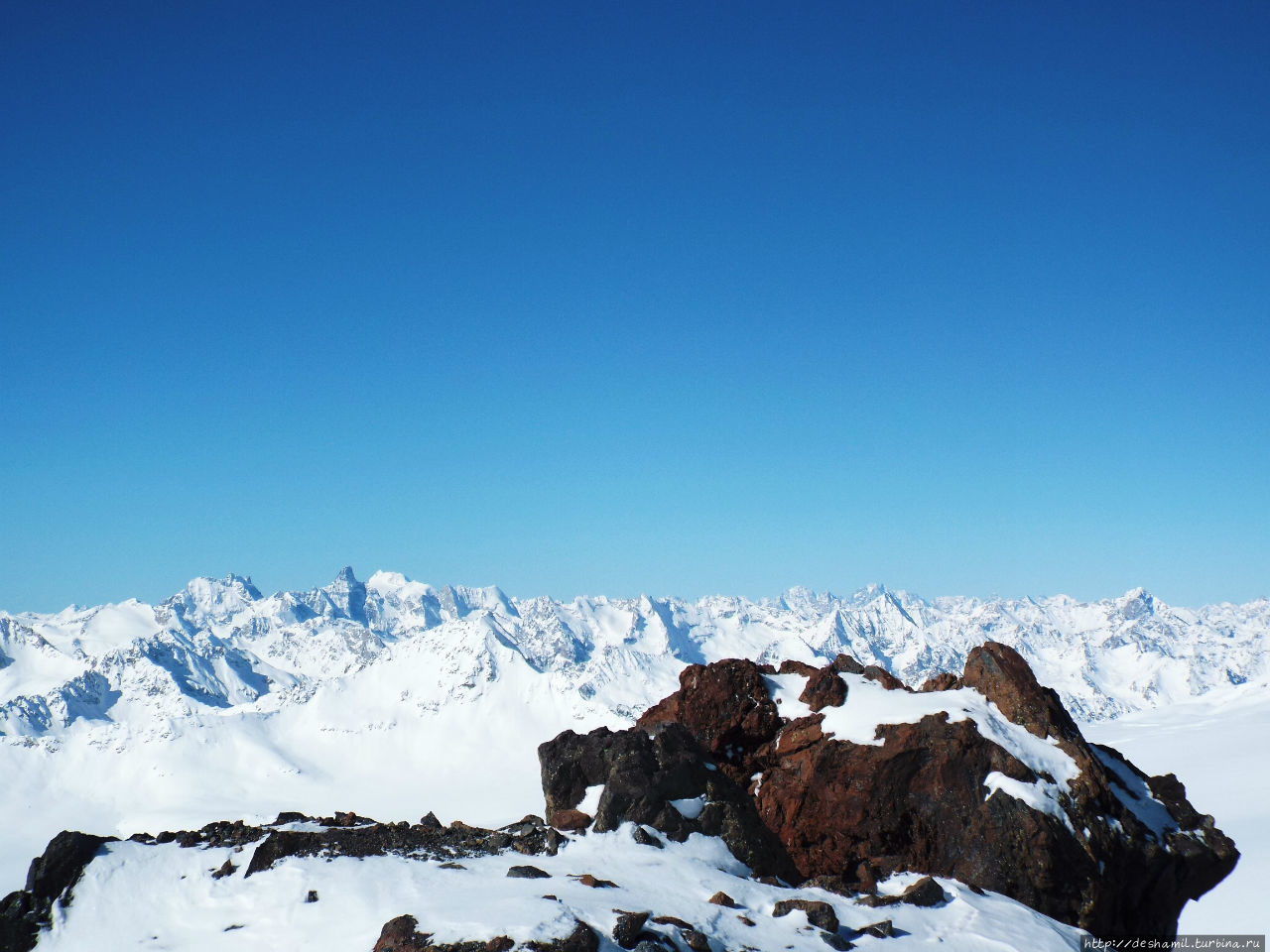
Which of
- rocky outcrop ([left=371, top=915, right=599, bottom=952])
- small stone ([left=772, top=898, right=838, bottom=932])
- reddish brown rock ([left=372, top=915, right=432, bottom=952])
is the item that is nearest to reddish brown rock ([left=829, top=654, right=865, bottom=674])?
small stone ([left=772, top=898, right=838, bottom=932])

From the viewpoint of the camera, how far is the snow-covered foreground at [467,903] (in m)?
22.8

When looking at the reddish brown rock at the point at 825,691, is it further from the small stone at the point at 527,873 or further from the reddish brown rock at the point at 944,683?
the small stone at the point at 527,873

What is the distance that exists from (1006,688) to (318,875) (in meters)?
30.1

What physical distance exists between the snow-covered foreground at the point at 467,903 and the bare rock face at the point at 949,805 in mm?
2350

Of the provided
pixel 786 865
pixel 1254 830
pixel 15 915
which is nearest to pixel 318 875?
pixel 15 915

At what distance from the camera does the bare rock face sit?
32156 mm

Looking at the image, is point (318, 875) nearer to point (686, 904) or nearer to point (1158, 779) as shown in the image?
point (686, 904)

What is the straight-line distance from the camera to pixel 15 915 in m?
27.0

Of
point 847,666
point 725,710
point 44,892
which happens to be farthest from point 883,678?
point 44,892

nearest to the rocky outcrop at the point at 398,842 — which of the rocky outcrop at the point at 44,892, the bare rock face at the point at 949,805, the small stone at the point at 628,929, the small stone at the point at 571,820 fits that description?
the small stone at the point at 571,820

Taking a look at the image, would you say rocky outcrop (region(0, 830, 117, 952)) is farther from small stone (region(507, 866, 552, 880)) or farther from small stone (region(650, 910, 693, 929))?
small stone (region(650, 910, 693, 929))

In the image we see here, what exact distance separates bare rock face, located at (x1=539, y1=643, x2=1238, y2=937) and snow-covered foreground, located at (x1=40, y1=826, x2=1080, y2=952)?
7.71 ft

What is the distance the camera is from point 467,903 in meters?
23.1

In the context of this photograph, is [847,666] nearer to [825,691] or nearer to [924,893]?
[825,691]
